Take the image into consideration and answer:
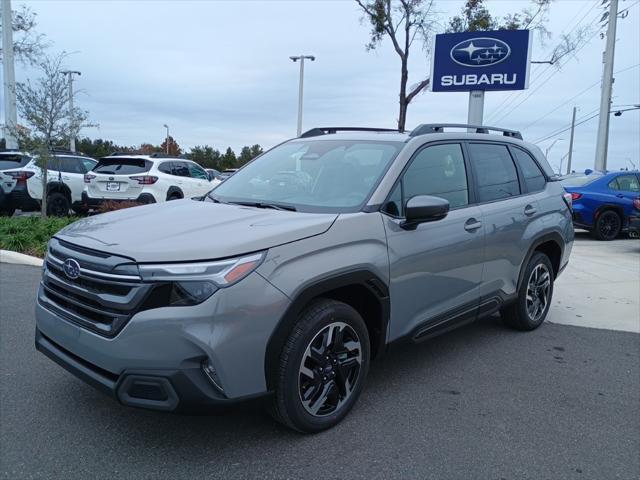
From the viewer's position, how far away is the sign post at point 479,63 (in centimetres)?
1330

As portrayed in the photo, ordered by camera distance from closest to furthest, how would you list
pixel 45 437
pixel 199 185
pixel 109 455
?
pixel 109 455 < pixel 45 437 < pixel 199 185

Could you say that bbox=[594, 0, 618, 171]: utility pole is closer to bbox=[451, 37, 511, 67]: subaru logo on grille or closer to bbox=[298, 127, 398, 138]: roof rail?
bbox=[451, 37, 511, 67]: subaru logo on grille

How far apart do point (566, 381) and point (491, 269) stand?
100 cm

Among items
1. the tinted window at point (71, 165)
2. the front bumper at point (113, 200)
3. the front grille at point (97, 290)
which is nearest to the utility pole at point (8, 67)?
the tinted window at point (71, 165)

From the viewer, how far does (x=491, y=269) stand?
4.28m

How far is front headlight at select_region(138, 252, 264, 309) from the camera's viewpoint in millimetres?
2496

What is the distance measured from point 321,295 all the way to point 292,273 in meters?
0.37

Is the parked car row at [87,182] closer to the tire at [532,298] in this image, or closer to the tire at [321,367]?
the tire at [532,298]

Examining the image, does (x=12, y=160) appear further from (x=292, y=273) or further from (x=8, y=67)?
(x=292, y=273)

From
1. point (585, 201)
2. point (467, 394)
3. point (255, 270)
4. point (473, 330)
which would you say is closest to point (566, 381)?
point (467, 394)

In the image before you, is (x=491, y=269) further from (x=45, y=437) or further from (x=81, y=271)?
(x=45, y=437)

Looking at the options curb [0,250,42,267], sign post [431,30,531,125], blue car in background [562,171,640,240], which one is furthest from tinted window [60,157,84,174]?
blue car in background [562,171,640,240]

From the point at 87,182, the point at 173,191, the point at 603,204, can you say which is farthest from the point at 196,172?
the point at 603,204

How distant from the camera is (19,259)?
25.9ft
